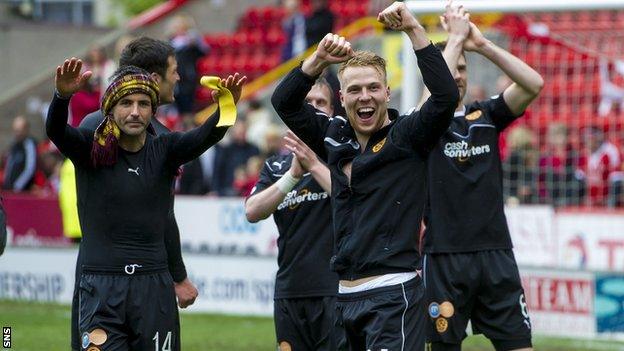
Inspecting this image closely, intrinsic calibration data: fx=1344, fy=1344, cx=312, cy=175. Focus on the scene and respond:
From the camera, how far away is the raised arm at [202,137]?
7.15m

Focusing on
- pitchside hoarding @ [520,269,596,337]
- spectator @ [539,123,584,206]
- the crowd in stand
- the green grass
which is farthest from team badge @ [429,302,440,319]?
spectator @ [539,123,584,206]

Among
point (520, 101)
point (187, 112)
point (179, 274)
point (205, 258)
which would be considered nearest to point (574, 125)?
point (205, 258)

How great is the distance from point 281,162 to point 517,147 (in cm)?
883

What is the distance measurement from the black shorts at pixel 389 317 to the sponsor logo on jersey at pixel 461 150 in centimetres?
160

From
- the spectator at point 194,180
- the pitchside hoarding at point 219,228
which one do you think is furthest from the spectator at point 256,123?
the pitchside hoarding at point 219,228

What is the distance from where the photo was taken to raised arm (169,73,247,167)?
7.15 m

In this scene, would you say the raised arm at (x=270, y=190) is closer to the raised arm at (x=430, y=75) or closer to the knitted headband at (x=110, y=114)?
the knitted headband at (x=110, y=114)

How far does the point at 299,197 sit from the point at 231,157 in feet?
36.1

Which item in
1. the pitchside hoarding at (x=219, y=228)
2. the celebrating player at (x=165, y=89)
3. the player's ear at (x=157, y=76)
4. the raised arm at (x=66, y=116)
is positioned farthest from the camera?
the pitchside hoarding at (x=219, y=228)

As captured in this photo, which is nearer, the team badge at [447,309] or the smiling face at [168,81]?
the smiling face at [168,81]

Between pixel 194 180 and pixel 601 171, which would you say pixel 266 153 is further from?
pixel 601 171

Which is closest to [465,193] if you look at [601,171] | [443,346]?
[443,346]

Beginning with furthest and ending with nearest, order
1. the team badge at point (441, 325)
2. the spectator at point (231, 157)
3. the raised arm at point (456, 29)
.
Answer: the spectator at point (231, 157) → the team badge at point (441, 325) → the raised arm at point (456, 29)

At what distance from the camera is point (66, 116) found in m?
6.94
